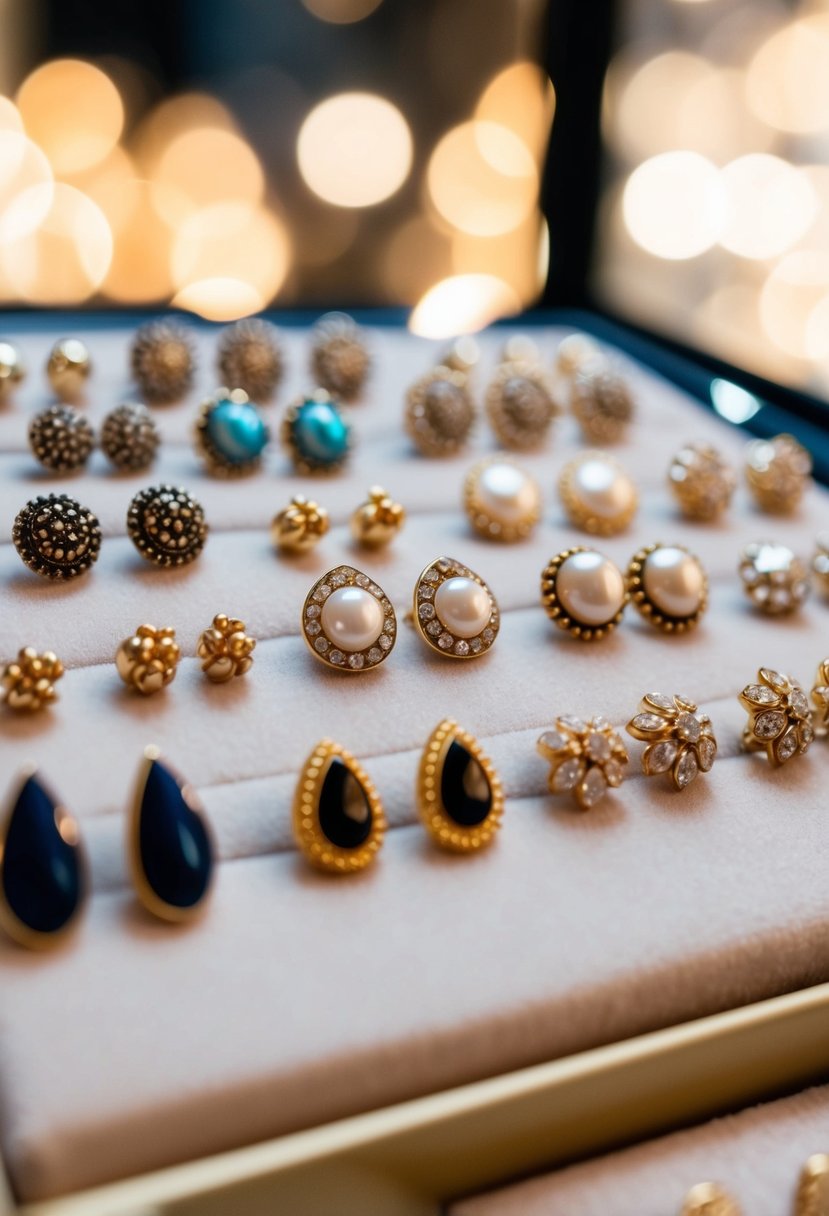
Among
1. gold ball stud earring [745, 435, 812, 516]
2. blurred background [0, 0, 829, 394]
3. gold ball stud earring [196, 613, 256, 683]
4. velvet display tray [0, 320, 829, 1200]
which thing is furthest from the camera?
blurred background [0, 0, 829, 394]

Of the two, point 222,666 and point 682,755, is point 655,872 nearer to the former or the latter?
point 682,755

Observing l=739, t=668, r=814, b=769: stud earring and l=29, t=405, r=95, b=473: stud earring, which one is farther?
l=29, t=405, r=95, b=473: stud earring

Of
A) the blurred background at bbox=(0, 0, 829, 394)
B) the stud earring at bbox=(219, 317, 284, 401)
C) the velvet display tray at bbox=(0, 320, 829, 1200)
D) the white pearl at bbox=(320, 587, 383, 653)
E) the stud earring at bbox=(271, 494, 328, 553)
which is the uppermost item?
the blurred background at bbox=(0, 0, 829, 394)

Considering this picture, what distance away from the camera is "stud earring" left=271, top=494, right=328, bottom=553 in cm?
89

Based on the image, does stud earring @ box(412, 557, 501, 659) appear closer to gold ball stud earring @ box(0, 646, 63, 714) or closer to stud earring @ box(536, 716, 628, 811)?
stud earring @ box(536, 716, 628, 811)

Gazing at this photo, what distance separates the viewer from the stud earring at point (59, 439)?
93cm

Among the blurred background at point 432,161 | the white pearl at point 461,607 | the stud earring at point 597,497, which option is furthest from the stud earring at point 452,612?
the blurred background at point 432,161

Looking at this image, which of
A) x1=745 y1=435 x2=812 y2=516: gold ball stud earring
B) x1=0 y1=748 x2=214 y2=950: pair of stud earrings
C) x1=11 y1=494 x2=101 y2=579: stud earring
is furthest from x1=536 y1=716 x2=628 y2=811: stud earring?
x1=745 y1=435 x2=812 y2=516: gold ball stud earring

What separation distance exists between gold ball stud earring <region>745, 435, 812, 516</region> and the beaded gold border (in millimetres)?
487

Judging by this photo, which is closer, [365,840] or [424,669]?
[365,840]

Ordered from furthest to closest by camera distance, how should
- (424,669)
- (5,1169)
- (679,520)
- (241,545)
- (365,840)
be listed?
(679,520), (241,545), (424,669), (365,840), (5,1169)

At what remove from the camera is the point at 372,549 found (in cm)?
94

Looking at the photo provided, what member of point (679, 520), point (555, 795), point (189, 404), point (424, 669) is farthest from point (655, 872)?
point (189, 404)

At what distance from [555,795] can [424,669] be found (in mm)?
139
